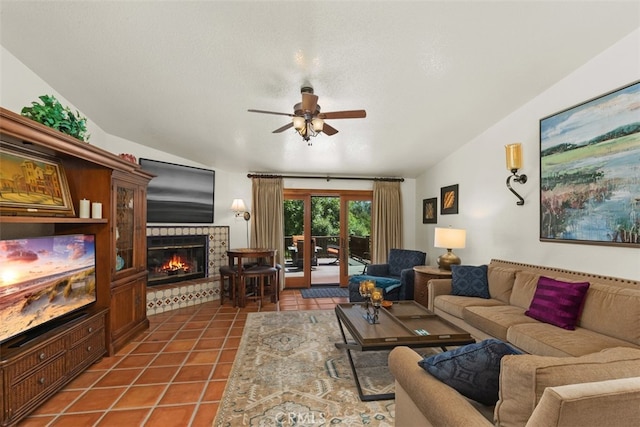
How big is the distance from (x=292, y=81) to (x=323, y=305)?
342 cm

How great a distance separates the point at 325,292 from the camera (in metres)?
5.69

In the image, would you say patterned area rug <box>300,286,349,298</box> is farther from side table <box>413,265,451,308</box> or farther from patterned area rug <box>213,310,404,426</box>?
patterned area rug <box>213,310,404,426</box>

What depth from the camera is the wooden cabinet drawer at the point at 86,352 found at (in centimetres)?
242

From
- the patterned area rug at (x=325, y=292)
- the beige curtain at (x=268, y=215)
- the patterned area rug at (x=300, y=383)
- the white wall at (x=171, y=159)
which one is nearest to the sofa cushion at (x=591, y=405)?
the patterned area rug at (x=300, y=383)

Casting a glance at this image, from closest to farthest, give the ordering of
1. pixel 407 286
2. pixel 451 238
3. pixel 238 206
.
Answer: pixel 451 238 → pixel 407 286 → pixel 238 206

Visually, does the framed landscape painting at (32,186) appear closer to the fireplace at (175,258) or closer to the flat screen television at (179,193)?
the flat screen television at (179,193)

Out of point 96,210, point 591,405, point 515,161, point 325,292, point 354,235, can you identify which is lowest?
point 325,292

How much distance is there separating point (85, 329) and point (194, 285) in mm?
2232

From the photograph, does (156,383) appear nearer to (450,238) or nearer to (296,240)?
(450,238)

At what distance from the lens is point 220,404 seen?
2.16 metres

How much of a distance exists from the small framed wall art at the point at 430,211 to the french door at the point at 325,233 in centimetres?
110

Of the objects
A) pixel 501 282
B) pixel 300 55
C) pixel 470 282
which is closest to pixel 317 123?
pixel 300 55

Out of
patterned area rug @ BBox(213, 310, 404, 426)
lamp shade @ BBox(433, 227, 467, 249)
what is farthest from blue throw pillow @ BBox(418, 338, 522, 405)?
lamp shade @ BBox(433, 227, 467, 249)

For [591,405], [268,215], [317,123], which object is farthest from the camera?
[268,215]
